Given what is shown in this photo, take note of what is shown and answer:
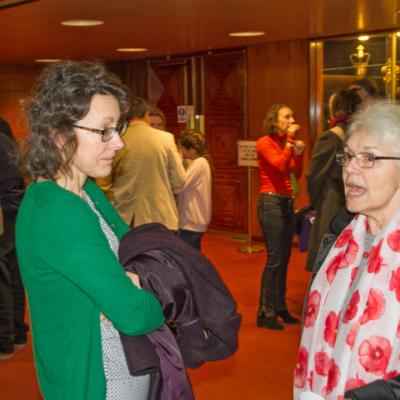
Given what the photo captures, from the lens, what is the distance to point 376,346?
67.4 inches

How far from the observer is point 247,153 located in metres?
7.78

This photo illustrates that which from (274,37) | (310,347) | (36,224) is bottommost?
(310,347)

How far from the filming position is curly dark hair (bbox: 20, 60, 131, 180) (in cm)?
171

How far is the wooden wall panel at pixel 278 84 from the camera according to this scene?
755 cm

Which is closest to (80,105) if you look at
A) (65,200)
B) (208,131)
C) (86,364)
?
(65,200)

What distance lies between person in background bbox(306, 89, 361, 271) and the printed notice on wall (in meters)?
3.42

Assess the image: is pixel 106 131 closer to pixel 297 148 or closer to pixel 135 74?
pixel 297 148

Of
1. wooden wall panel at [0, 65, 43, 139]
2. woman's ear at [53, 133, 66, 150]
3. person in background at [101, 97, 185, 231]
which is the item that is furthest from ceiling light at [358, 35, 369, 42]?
woman's ear at [53, 133, 66, 150]

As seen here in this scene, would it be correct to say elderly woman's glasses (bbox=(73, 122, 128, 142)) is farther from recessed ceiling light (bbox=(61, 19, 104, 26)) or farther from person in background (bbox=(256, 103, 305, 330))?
recessed ceiling light (bbox=(61, 19, 104, 26))

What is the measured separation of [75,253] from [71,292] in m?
0.13

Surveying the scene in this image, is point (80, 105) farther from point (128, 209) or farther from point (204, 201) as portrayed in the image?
point (204, 201)

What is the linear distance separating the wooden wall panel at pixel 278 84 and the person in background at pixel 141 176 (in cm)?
334

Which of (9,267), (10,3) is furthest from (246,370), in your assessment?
(10,3)

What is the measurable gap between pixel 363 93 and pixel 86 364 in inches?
116
